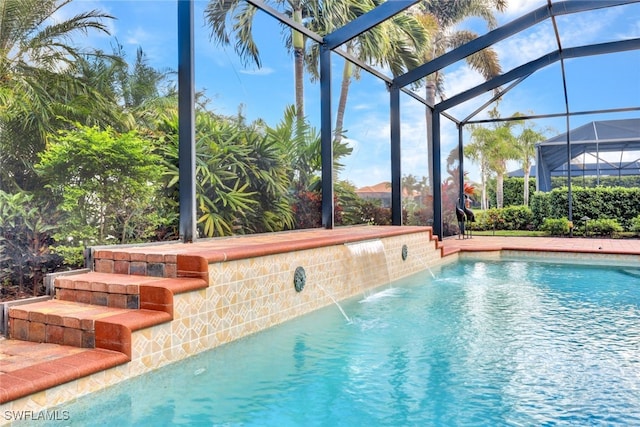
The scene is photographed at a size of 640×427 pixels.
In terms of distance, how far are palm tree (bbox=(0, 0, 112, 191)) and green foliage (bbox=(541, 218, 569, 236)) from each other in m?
12.3

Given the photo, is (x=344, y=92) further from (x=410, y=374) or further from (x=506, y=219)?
(x=410, y=374)

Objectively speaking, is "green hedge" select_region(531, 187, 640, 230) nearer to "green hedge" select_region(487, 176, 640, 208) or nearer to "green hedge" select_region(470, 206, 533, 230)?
"green hedge" select_region(470, 206, 533, 230)

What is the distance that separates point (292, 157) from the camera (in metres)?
8.28

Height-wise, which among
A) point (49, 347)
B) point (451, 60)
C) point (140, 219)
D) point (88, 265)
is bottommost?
point (49, 347)

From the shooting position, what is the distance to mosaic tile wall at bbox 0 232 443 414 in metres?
2.97

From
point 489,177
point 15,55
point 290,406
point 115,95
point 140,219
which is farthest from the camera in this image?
point 489,177

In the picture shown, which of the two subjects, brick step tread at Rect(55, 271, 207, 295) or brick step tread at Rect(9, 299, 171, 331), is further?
brick step tread at Rect(55, 271, 207, 295)

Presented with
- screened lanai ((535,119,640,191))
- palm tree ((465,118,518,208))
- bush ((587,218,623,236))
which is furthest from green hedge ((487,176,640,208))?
bush ((587,218,623,236))

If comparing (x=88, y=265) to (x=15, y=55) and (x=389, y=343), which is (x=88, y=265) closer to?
(x=15, y=55)

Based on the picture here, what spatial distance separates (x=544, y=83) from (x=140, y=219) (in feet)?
43.3

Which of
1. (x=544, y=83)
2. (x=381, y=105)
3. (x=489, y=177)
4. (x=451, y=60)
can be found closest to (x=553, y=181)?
(x=489, y=177)

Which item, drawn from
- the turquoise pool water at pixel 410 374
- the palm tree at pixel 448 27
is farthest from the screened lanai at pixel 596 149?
the turquoise pool water at pixel 410 374

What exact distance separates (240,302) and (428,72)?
23.0 ft

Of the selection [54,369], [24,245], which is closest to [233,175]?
[24,245]
